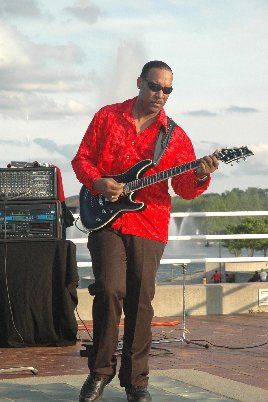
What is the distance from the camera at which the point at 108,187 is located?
17.8 ft

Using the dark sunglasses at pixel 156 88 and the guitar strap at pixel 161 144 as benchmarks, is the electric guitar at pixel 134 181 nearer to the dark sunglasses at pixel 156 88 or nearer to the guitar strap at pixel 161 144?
the guitar strap at pixel 161 144

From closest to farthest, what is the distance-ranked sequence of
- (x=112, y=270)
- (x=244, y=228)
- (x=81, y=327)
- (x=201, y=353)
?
(x=112, y=270), (x=201, y=353), (x=81, y=327), (x=244, y=228)

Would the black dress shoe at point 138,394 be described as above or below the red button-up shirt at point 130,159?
below

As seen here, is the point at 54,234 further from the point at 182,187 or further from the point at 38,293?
the point at 182,187

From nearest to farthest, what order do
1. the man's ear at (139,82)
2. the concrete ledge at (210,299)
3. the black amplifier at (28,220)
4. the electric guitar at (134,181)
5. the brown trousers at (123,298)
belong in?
the brown trousers at (123,298) → the electric guitar at (134,181) → the man's ear at (139,82) → the black amplifier at (28,220) → the concrete ledge at (210,299)

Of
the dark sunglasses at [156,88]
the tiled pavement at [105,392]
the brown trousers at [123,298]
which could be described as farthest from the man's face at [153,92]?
the tiled pavement at [105,392]

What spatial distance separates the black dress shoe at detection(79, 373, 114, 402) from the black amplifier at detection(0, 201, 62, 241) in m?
3.18

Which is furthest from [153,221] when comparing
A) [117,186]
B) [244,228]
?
[244,228]

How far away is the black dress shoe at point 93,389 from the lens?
17.5ft

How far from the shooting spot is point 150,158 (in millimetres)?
5566

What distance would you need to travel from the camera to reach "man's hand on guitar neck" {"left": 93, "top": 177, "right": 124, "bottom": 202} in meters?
5.42

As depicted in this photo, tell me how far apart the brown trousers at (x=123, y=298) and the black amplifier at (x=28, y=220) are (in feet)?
9.76

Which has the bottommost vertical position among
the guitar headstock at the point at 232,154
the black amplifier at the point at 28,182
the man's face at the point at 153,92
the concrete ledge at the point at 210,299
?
the concrete ledge at the point at 210,299

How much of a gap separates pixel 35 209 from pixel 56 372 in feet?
5.95
